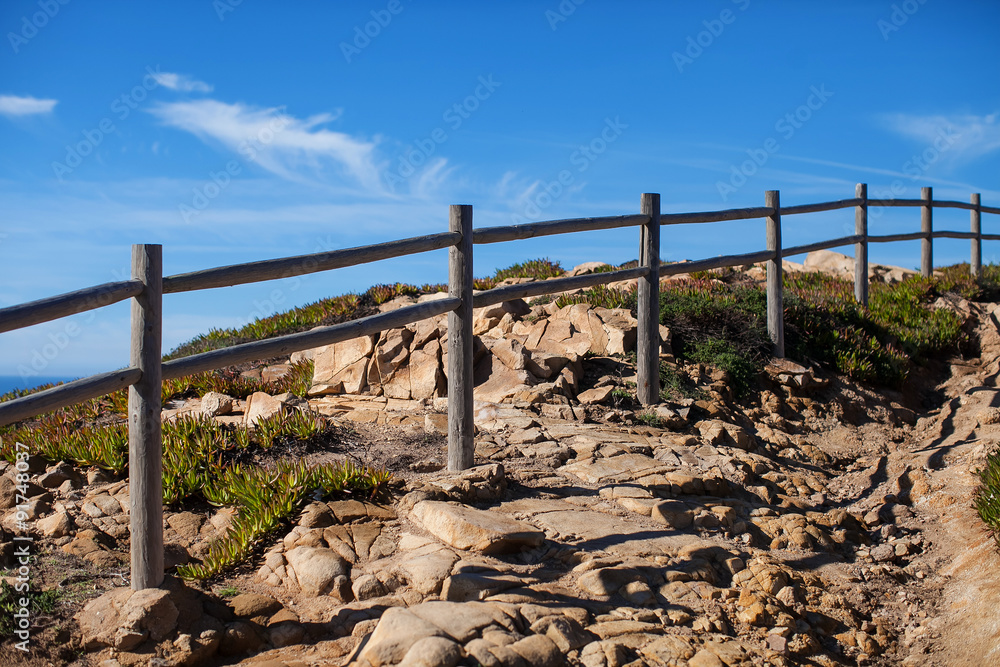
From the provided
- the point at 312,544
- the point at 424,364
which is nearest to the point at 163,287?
the point at 312,544

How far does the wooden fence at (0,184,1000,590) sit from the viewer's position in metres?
4.35

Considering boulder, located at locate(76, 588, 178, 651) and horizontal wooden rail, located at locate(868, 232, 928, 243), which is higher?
horizontal wooden rail, located at locate(868, 232, 928, 243)

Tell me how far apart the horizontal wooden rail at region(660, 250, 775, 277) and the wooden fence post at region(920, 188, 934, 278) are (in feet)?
21.4

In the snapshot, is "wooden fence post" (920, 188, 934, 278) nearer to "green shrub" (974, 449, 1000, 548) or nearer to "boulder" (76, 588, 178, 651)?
"green shrub" (974, 449, 1000, 548)

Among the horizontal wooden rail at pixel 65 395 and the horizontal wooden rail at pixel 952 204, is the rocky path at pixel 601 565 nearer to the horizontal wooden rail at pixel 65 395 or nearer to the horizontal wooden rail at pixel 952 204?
the horizontal wooden rail at pixel 65 395

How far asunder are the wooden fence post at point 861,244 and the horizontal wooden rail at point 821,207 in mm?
130

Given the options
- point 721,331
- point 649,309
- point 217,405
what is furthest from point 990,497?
point 217,405

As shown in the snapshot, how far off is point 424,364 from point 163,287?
4084mm

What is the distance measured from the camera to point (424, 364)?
855 centimetres

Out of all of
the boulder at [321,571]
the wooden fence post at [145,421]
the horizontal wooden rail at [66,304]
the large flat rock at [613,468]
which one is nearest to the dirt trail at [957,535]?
the large flat rock at [613,468]

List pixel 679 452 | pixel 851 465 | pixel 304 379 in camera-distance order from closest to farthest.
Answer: pixel 679 452 → pixel 851 465 → pixel 304 379

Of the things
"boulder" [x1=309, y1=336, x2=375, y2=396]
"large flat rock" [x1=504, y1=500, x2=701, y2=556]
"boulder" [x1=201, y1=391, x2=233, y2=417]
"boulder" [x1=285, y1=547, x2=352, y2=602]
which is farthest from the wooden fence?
"boulder" [x1=201, y1=391, x2=233, y2=417]

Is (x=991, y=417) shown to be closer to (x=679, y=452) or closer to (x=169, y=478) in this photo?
(x=679, y=452)

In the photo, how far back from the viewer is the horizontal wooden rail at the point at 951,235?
1541cm
